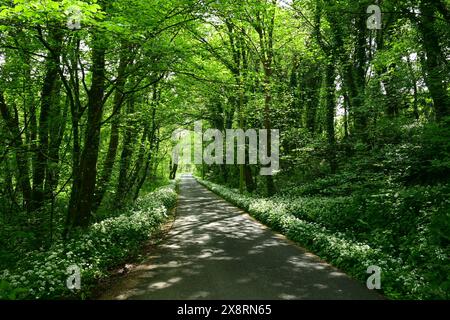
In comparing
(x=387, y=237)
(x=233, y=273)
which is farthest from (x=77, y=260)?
(x=387, y=237)

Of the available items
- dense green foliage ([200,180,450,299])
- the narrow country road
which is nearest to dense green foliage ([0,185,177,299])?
the narrow country road

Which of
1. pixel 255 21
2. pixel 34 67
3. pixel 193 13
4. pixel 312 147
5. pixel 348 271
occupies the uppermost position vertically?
pixel 255 21

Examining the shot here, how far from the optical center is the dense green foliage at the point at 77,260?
5508 millimetres

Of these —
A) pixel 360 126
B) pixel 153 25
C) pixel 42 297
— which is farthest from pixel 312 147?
pixel 42 297

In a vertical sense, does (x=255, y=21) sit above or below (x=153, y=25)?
above

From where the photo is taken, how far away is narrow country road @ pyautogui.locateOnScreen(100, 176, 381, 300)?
6.49m

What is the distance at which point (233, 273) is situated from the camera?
7.83 metres

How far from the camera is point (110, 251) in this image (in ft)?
28.2

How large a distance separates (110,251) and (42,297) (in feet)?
10.5

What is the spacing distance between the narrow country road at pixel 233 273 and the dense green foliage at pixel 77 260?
2.00 ft

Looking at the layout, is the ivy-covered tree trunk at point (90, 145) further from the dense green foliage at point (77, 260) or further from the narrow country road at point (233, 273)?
the narrow country road at point (233, 273)

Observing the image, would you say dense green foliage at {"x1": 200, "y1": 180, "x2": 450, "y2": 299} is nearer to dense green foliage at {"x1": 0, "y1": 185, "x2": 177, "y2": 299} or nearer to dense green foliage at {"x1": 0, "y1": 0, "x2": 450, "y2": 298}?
dense green foliage at {"x1": 0, "y1": 0, "x2": 450, "y2": 298}

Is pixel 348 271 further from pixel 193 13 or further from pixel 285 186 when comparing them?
pixel 285 186

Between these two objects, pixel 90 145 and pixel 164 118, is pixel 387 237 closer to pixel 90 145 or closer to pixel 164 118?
pixel 90 145
